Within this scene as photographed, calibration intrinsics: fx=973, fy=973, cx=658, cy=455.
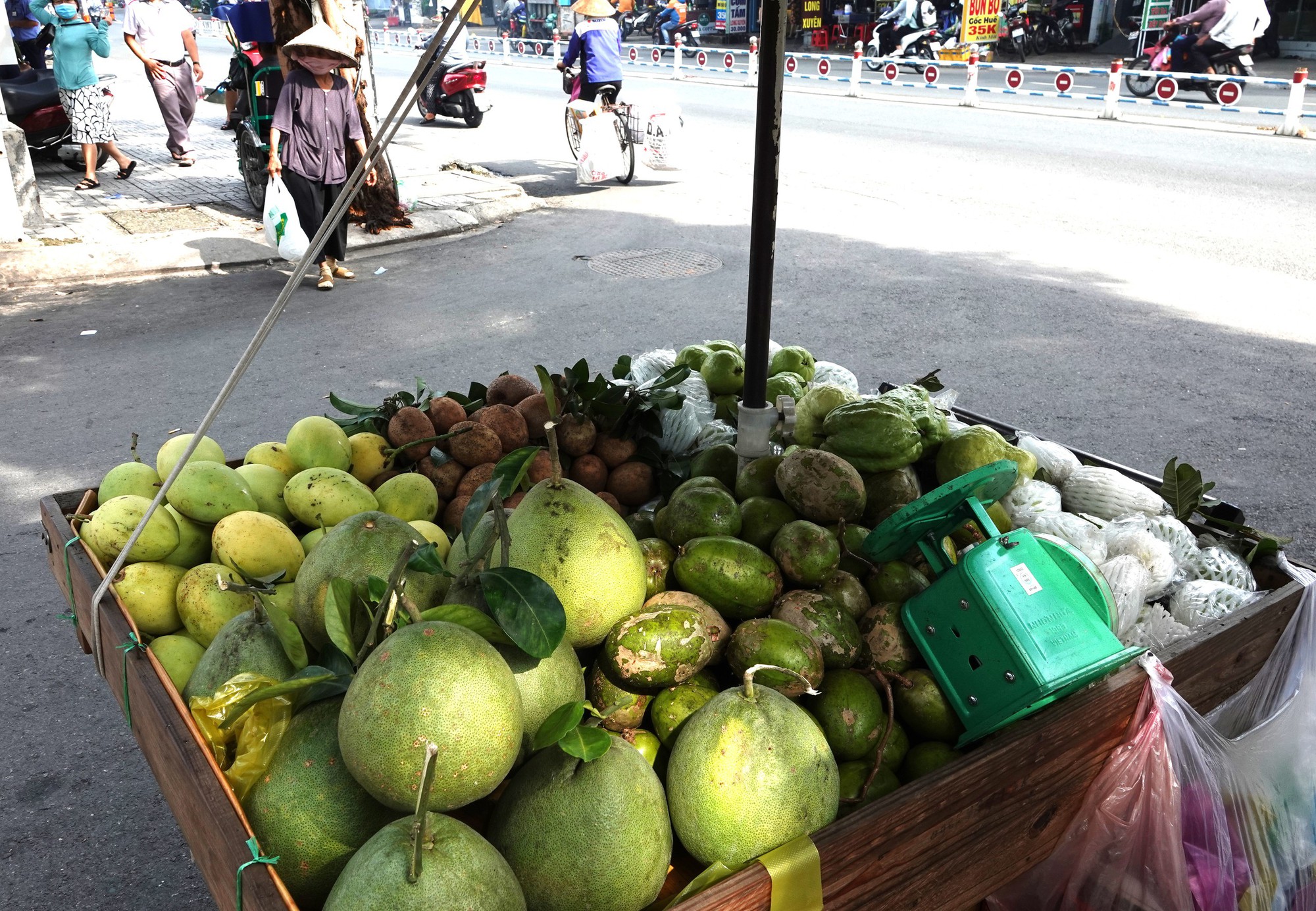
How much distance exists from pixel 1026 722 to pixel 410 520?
4.76ft

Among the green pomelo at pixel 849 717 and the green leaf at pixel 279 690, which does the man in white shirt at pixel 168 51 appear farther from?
the green pomelo at pixel 849 717

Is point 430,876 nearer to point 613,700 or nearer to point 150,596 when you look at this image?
point 613,700

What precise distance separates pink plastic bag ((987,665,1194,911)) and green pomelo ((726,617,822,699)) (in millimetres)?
577

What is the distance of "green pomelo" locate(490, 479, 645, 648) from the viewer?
5.40 ft

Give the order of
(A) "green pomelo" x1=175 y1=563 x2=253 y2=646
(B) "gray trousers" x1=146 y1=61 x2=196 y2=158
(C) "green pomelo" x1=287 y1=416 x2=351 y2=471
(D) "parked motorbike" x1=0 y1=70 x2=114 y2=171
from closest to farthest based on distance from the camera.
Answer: (A) "green pomelo" x1=175 y1=563 x2=253 y2=646
(C) "green pomelo" x1=287 y1=416 x2=351 y2=471
(D) "parked motorbike" x1=0 y1=70 x2=114 y2=171
(B) "gray trousers" x1=146 y1=61 x2=196 y2=158

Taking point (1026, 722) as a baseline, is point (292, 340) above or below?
below

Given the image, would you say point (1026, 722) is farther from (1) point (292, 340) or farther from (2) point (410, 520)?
(1) point (292, 340)

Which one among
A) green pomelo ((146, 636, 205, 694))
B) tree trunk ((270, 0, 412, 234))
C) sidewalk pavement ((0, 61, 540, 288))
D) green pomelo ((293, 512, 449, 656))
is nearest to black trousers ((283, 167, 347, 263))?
tree trunk ((270, 0, 412, 234))

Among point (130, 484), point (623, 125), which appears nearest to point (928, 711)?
point (130, 484)

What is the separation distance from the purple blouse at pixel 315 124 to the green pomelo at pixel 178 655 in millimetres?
5511

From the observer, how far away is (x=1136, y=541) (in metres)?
2.32

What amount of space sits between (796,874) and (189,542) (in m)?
1.56

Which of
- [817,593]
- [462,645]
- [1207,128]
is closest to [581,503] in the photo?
[462,645]

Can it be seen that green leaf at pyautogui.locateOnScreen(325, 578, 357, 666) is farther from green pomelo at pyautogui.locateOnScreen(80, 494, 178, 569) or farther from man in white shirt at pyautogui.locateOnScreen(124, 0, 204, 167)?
man in white shirt at pyautogui.locateOnScreen(124, 0, 204, 167)
